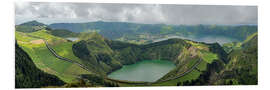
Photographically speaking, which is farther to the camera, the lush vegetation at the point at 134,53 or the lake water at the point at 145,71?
the lake water at the point at 145,71

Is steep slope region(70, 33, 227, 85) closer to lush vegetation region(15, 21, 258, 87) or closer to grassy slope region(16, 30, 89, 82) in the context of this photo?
lush vegetation region(15, 21, 258, 87)

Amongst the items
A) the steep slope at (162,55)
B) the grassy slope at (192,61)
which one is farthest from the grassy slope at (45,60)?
the grassy slope at (192,61)

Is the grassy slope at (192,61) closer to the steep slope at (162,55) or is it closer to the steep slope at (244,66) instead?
the steep slope at (162,55)

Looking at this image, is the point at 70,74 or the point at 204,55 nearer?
the point at 70,74

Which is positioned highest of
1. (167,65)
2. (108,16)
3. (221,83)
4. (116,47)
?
(108,16)

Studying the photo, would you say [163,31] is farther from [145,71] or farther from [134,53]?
[145,71]

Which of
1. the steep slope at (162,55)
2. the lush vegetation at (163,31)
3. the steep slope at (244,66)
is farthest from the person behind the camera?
the lush vegetation at (163,31)

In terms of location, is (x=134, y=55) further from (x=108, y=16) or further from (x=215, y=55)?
(x=215, y=55)

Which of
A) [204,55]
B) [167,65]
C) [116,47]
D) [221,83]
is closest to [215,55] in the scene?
[204,55]
